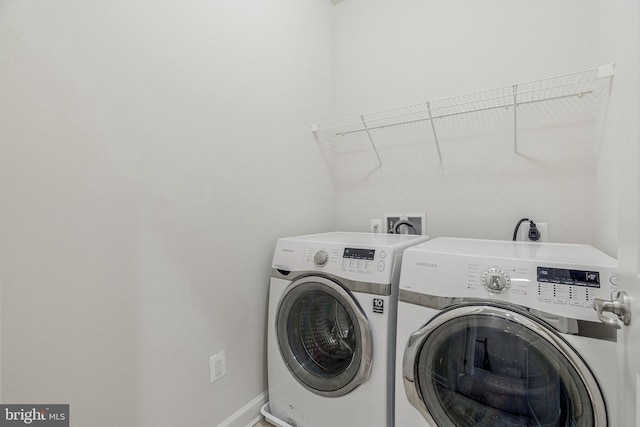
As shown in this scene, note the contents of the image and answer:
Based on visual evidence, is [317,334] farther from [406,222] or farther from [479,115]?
[479,115]

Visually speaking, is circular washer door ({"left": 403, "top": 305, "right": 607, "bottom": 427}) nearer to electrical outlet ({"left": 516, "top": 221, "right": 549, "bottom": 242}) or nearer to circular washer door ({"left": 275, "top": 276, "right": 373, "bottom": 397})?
circular washer door ({"left": 275, "top": 276, "right": 373, "bottom": 397})

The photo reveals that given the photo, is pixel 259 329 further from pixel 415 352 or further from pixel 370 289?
pixel 415 352

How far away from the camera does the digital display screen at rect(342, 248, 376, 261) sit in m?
1.24

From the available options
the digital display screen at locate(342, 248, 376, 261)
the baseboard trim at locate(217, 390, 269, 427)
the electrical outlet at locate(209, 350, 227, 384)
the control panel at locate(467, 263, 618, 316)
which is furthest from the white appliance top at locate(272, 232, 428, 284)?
the baseboard trim at locate(217, 390, 269, 427)

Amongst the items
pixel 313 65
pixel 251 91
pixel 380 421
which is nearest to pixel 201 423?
pixel 380 421

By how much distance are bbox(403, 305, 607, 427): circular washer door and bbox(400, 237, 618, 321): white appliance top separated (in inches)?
2.4

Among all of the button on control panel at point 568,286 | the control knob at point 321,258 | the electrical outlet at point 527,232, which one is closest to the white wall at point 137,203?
the control knob at point 321,258

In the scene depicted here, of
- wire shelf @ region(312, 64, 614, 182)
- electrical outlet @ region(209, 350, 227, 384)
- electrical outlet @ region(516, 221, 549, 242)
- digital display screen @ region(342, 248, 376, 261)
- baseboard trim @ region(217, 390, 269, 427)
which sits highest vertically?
wire shelf @ region(312, 64, 614, 182)

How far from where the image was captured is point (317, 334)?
4.86ft

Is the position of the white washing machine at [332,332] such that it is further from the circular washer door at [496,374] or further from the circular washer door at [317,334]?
the circular washer door at [496,374]

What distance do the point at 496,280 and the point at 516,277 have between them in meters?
0.06

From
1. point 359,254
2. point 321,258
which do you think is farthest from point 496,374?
point 321,258

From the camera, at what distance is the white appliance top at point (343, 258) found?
121 centimetres

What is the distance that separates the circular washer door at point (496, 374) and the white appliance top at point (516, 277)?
61mm
